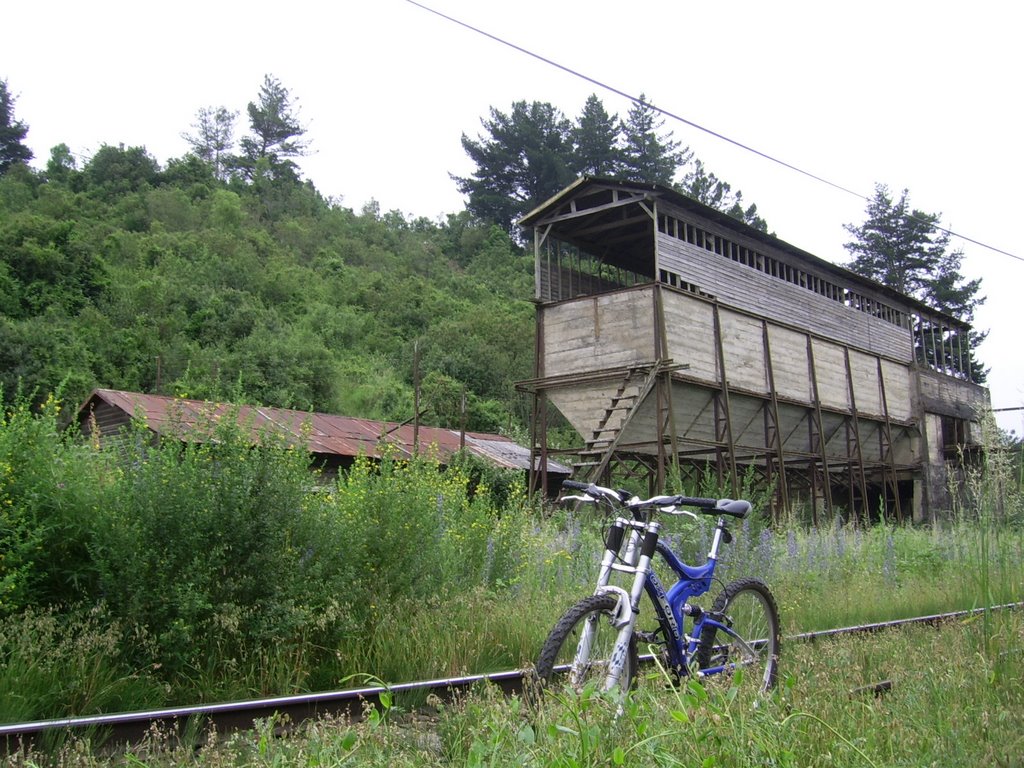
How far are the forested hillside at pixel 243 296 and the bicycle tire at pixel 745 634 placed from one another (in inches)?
925

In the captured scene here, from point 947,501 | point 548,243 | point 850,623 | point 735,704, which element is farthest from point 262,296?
point 735,704

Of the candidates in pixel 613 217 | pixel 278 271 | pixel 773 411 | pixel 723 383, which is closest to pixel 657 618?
pixel 723 383

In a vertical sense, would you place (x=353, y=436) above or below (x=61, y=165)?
below

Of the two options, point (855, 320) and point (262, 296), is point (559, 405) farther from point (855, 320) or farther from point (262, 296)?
point (262, 296)

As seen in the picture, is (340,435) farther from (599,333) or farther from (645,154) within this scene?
(645,154)

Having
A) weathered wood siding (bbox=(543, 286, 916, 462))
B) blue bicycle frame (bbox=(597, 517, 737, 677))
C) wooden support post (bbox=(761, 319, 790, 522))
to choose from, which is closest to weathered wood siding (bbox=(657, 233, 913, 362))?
weathered wood siding (bbox=(543, 286, 916, 462))

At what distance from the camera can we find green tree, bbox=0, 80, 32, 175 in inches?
2584

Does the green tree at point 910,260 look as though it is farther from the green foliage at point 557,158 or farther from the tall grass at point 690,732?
the tall grass at point 690,732

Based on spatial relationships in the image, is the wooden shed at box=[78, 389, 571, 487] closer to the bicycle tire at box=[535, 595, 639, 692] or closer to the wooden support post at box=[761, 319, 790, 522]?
the wooden support post at box=[761, 319, 790, 522]

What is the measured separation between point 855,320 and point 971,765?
88.2 feet

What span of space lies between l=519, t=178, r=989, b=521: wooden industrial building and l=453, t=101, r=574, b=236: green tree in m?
39.1

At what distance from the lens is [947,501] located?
32156 mm

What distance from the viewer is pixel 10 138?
66.1 metres

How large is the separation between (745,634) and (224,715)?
3.64m
